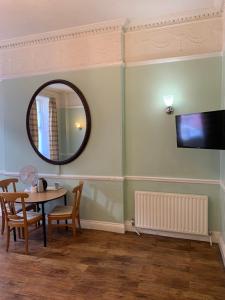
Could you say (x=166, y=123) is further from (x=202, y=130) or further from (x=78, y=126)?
(x=78, y=126)

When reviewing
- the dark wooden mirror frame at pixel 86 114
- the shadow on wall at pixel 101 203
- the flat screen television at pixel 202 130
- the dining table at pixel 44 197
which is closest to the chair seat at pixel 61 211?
the dining table at pixel 44 197

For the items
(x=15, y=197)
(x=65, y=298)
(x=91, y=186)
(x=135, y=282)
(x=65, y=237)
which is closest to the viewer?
(x=65, y=298)

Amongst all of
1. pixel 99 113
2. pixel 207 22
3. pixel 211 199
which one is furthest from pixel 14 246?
pixel 207 22

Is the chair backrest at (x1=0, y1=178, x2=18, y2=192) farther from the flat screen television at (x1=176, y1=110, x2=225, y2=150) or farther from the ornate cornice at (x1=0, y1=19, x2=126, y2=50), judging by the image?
the flat screen television at (x1=176, y1=110, x2=225, y2=150)

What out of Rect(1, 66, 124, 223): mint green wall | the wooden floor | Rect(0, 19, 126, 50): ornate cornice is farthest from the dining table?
Rect(0, 19, 126, 50): ornate cornice

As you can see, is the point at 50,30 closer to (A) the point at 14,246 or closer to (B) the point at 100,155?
(B) the point at 100,155

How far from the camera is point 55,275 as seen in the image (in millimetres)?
2643

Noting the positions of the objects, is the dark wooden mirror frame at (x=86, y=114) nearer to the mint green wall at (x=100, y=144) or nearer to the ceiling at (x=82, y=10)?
the mint green wall at (x=100, y=144)

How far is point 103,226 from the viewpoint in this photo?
12.6ft

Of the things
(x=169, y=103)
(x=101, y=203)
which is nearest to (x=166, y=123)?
(x=169, y=103)

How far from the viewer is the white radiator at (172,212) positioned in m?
3.33

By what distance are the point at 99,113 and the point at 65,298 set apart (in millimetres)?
2528

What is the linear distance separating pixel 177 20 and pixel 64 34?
177cm

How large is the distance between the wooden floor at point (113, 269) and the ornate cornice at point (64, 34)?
3.18 meters
